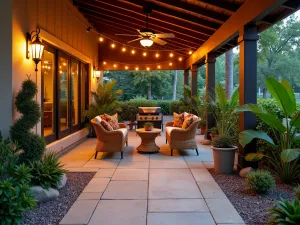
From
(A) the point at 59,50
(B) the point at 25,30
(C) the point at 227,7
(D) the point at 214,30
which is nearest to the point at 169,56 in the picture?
(D) the point at 214,30

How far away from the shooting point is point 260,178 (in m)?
3.98

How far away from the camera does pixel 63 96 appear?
779 centimetres

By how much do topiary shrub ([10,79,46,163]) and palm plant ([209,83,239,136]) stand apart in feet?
12.6

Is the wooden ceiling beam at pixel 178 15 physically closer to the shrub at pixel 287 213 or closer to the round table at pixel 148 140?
the round table at pixel 148 140

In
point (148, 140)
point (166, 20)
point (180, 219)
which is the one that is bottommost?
point (180, 219)

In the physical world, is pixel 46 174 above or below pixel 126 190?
above

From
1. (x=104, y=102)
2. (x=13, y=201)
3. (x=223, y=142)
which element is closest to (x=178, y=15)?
(x=223, y=142)

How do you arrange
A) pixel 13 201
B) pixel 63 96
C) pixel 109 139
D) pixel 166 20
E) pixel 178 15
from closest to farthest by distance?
pixel 13 201 → pixel 109 139 → pixel 178 15 → pixel 166 20 → pixel 63 96

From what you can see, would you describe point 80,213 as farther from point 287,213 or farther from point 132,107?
point 132,107

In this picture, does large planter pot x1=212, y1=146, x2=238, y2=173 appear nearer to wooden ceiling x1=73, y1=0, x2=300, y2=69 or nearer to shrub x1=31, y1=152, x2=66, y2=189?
wooden ceiling x1=73, y1=0, x2=300, y2=69

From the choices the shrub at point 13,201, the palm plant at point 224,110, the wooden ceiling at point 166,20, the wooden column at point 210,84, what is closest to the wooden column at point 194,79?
the wooden ceiling at point 166,20

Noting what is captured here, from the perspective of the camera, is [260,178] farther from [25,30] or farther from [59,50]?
[59,50]

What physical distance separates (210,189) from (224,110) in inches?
111

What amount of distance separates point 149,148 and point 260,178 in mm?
3425
